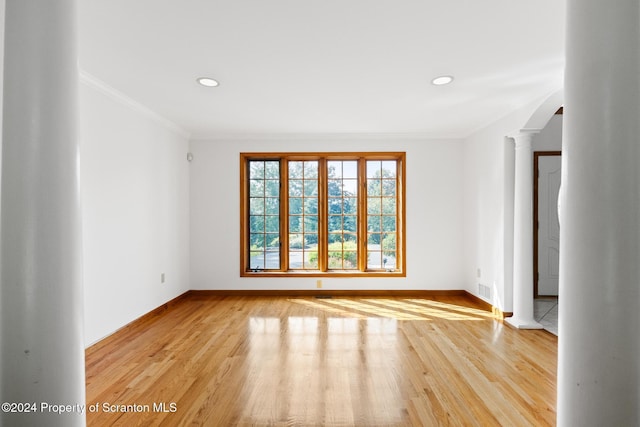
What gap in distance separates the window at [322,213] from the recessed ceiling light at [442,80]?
2.29 m

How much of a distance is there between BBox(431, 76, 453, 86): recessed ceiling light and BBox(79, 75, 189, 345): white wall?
3.07 meters

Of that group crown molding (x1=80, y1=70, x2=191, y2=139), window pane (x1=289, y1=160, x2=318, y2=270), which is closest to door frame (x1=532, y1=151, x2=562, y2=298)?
window pane (x1=289, y1=160, x2=318, y2=270)

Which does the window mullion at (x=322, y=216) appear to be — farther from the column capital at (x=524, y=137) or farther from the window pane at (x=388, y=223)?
the column capital at (x=524, y=137)

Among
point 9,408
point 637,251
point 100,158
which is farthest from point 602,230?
point 100,158

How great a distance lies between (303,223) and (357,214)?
0.87 meters

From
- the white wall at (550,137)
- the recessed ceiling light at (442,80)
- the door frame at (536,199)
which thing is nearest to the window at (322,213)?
the door frame at (536,199)

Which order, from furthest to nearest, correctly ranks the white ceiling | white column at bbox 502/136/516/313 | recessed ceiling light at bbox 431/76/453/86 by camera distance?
white column at bbox 502/136/516/313, recessed ceiling light at bbox 431/76/453/86, the white ceiling

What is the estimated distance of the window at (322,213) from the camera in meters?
5.47

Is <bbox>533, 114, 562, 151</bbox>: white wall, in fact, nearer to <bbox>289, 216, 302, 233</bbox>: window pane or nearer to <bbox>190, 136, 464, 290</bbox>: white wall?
<bbox>190, 136, 464, 290</bbox>: white wall

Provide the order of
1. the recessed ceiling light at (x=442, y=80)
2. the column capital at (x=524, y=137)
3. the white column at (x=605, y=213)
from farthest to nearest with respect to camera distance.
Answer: the column capital at (x=524, y=137) < the recessed ceiling light at (x=442, y=80) < the white column at (x=605, y=213)

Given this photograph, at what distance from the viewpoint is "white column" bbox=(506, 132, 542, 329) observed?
3814mm

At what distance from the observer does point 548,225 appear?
530cm

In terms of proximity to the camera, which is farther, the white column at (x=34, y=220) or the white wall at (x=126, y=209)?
the white wall at (x=126, y=209)

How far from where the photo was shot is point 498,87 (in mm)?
3307
